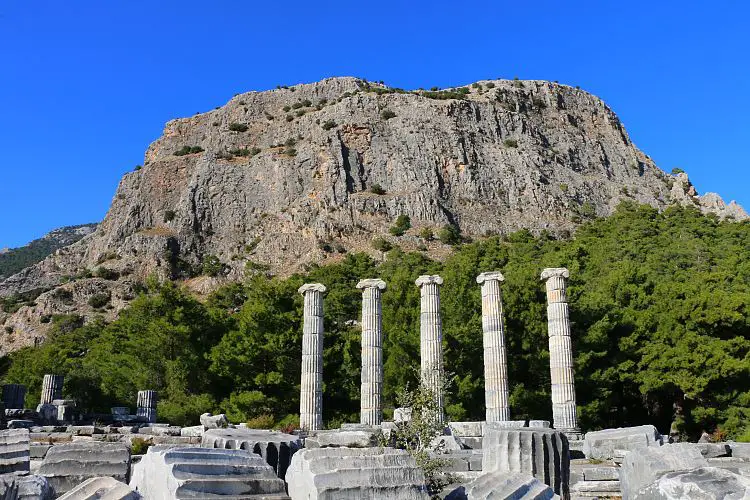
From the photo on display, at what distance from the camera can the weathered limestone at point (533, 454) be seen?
953cm

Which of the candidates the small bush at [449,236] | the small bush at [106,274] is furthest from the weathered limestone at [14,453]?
the small bush at [106,274]

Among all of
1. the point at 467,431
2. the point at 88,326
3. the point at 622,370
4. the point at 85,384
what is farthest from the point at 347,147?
the point at 467,431

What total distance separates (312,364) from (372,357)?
2312mm

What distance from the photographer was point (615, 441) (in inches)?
635

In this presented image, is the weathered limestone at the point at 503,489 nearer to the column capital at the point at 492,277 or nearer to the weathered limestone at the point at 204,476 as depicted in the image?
the weathered limestone at the point at 204,476

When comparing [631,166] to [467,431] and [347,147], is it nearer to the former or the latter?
[347,147]

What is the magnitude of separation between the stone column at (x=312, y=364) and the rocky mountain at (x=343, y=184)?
4730 centimetres

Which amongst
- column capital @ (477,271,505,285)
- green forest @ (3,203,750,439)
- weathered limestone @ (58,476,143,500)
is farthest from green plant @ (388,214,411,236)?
weathered limestone @ (58,476,143,500)

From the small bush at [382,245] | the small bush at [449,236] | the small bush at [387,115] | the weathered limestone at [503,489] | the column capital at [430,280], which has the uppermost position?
the small bush at [387,115]

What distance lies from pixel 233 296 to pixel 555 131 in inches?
2318

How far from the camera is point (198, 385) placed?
1319 inches

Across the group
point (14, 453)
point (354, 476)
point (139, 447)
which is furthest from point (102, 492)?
point (139, 447)

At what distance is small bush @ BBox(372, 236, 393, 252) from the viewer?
74.4m

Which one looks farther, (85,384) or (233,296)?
(233,296)
